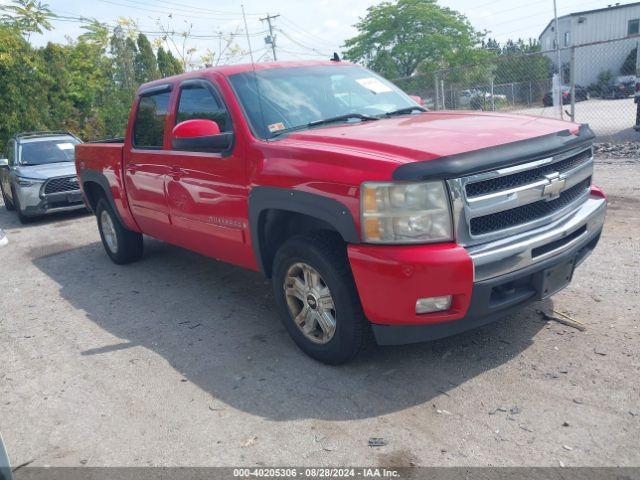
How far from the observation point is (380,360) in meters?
3.70

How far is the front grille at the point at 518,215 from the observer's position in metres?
3.12

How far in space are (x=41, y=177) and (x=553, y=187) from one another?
30.4 ft

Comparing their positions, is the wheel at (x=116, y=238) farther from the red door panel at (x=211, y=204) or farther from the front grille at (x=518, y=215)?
the front grille at (x=518, y=215)

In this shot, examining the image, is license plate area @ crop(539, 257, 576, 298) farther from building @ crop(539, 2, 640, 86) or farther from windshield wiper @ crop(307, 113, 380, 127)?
building @ crop(539, 2, 640, 86)

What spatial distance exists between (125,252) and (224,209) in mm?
2822

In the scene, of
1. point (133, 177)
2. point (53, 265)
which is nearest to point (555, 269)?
point (133, 177)

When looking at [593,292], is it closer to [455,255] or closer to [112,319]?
[455,255]

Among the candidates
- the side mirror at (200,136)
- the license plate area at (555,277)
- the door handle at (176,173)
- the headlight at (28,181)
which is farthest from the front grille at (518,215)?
the headlight at (28,181)

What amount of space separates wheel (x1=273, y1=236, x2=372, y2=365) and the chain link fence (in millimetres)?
9087

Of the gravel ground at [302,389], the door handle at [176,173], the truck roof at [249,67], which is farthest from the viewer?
the door handle at [176,173]

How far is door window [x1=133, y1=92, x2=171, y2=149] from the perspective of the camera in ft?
17.1

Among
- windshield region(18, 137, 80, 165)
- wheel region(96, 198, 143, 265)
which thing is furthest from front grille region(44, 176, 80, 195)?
wheel region(96, 198, 143, 265)

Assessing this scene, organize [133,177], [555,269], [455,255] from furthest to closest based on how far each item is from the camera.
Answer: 1. [133,177]
2. [555,269]
3. [455,255]

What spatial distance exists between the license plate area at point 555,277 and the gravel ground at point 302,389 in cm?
45
